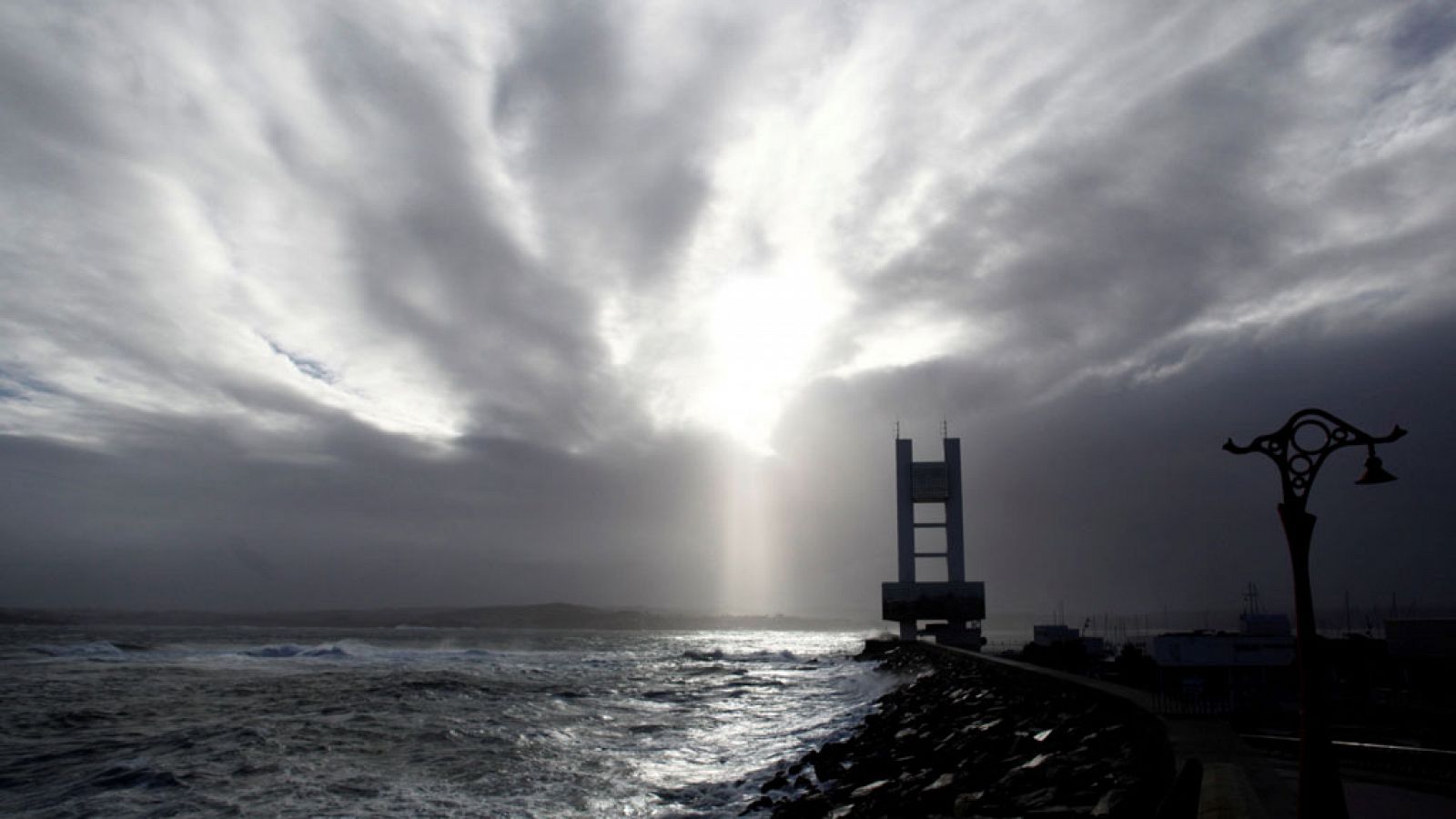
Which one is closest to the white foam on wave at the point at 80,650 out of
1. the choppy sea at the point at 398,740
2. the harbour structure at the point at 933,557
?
the choppy sea at the point at 398,740

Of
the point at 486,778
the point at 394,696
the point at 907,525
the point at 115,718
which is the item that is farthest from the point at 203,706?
the point at 907,525

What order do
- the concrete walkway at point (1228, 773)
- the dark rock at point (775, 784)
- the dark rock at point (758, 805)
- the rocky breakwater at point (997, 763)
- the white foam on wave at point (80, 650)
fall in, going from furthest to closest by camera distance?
1. the white foam on wave at point (80, 650)
2. the dark rock at point (775, 784)
3. the dark rock at point (758, 805)
4. the rocky breakwater at point (997, 763)
5. the concrete walkway at point (1228, 773)

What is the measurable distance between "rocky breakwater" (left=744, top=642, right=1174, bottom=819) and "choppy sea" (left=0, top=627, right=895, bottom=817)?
1492 millimetres

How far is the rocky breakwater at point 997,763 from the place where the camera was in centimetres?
847

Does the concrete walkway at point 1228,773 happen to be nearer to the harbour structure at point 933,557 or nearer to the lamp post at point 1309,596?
the lamp post at point 1309,596

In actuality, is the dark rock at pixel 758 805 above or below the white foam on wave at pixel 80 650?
above

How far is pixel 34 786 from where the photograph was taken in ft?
45.4

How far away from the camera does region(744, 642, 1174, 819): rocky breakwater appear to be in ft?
27.8

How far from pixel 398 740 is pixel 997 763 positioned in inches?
512

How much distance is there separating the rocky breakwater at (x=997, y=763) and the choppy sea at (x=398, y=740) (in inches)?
58.8

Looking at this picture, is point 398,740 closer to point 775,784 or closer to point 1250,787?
point 775,784

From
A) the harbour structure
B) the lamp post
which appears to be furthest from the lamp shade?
the harbour structure

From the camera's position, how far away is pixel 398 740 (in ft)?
60.3

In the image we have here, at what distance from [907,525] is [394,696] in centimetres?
4152
